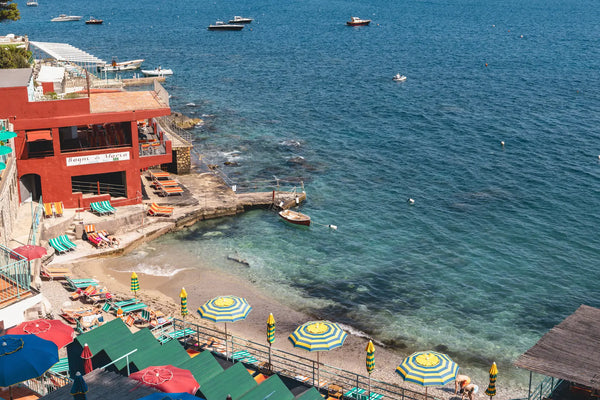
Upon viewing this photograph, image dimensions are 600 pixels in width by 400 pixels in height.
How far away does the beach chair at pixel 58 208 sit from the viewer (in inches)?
1747

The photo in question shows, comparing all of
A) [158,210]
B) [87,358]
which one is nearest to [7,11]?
[158,210]

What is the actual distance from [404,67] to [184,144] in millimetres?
66964

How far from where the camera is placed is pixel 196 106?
85.8 metres

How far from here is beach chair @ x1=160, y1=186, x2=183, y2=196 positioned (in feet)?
169

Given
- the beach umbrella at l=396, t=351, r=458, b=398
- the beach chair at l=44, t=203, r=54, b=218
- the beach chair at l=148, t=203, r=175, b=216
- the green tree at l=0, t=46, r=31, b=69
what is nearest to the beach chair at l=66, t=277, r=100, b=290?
the beach chair at l=44, t=203, r=54, b=218

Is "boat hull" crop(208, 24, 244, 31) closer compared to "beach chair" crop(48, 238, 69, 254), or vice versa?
"beach chair" crop(48, 238, 69, 254)

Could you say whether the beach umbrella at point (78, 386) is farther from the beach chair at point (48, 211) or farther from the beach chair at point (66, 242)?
the beach chair at point (48, 211)

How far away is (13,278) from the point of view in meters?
25.0

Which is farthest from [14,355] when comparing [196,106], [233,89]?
[233,89]

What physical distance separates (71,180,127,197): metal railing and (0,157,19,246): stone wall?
4.80m

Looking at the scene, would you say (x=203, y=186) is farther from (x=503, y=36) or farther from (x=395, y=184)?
(x=503, y=36)

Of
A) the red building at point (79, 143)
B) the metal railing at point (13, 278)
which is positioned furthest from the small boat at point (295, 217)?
the metal railing at point (13, 278)

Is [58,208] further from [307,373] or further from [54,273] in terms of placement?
[307,373]

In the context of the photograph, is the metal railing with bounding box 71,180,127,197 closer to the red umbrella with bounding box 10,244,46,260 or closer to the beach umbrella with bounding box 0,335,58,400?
the red umbrella with bounding box 10,244,46,260
